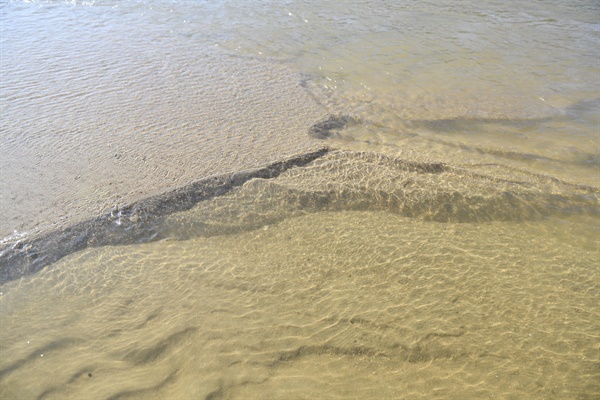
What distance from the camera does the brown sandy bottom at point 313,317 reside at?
247cm

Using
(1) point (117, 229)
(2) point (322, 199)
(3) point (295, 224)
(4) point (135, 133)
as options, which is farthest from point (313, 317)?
(4) point (135, 133)

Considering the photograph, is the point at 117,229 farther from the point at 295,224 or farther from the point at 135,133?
the point at 135,133

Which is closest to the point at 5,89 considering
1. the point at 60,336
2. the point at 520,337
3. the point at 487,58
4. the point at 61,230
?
the point at 61,230

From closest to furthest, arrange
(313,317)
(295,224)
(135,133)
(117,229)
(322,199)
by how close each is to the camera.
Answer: (313,317) < (117,229) < (295,224) < (322,199) < (135,133)

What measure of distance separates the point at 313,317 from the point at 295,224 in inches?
34.2

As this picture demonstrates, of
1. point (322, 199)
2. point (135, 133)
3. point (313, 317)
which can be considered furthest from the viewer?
point (135, 133)

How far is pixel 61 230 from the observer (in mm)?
3279

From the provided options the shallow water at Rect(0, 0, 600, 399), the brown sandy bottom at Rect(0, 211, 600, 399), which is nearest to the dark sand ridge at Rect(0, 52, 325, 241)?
the shallow water at Rect(0, 0, 600, 399)

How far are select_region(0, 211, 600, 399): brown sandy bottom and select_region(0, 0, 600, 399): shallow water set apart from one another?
0.5 inches

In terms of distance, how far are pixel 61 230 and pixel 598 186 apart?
430 cm

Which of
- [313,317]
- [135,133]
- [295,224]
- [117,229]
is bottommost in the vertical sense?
[313,317]

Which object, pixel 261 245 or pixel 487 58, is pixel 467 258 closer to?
pixel 261 245

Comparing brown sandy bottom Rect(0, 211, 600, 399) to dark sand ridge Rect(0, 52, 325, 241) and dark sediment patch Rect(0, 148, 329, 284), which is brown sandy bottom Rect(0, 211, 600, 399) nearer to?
dark sediment patch Rect(0, 148, 329, 284)

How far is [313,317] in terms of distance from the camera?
2805 mm
